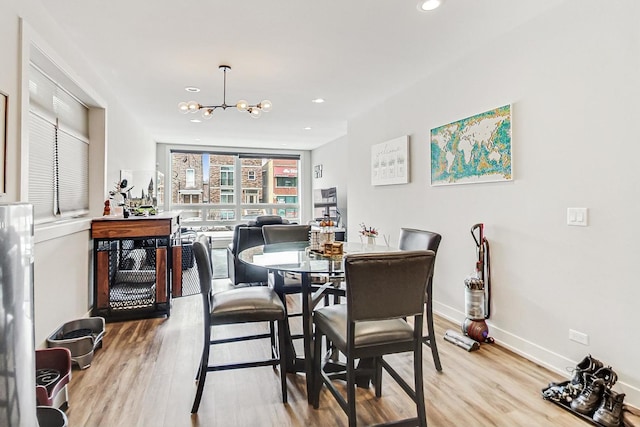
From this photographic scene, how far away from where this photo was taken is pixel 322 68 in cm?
367

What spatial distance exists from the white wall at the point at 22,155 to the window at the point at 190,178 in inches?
178

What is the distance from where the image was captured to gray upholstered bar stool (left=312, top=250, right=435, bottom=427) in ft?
5.36

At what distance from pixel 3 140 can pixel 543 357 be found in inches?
153

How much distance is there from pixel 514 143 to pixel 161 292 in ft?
11.9

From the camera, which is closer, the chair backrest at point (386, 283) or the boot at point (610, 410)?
the chair backrest at point (386, 283)

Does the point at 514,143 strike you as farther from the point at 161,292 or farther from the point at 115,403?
the point at 161,292

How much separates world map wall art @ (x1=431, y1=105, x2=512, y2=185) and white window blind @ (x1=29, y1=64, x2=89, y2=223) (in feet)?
11.8

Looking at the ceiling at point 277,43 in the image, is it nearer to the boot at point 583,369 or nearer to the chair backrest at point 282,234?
the chair backrest at point 282,234

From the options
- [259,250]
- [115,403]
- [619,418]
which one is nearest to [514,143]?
[619,418]

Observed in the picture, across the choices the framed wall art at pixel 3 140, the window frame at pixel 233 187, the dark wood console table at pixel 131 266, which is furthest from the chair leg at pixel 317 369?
the window frame at pixel 233 187

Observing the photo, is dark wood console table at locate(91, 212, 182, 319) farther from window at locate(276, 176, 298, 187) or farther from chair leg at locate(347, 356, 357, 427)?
window at locate(276, 176, 298, 187)

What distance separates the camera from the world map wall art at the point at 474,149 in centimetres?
289

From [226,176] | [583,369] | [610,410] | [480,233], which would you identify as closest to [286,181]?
[226,176]

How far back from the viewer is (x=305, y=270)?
1993 millimetres
